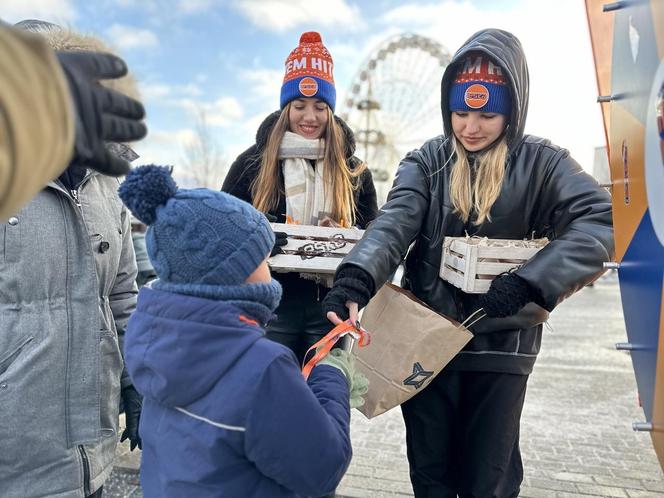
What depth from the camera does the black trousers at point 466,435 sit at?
2074mm

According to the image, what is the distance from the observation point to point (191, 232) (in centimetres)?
128

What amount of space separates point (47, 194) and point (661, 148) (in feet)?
5.87

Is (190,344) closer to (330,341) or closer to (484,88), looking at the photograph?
(330,341)

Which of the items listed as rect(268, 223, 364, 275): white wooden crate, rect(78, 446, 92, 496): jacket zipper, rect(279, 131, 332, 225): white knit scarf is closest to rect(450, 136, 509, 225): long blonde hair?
rect(268, 223, 364, 275): white wooden crate

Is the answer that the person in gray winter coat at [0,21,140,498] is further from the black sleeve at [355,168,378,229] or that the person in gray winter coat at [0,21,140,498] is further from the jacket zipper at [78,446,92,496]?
the black sleeve at [355,168,378,229]

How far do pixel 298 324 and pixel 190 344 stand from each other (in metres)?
1.28

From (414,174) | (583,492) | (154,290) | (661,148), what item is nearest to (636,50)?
(661,148)

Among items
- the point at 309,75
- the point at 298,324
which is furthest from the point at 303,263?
the point at 309,75

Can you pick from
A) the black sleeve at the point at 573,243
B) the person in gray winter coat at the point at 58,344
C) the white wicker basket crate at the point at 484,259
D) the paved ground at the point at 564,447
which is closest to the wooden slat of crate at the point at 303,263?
the white wicker basket crate at the point at 484,259

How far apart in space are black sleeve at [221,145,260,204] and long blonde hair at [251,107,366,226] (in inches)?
2.1

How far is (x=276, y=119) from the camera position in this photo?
284cm

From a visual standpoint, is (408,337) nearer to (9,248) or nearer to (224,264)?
A: (224,264)

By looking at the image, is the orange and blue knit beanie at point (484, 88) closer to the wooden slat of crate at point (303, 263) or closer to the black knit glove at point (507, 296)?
the black knit glove at point (507, 296)

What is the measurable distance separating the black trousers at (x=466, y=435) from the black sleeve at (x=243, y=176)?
1.34 meters
